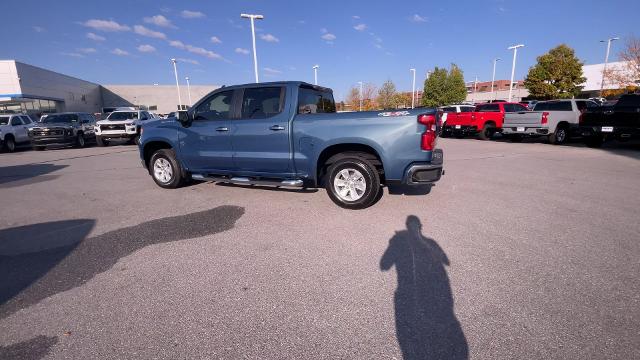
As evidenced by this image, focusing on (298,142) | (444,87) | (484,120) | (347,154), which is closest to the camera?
(347,154)

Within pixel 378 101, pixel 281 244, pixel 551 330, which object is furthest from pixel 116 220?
pixel 378 101

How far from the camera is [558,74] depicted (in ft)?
128

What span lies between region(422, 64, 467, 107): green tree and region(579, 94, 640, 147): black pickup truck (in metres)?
38.8

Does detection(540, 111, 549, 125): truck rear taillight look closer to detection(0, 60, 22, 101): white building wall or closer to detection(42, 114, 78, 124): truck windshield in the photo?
detection(42, 114, 78, 124): truck windshield

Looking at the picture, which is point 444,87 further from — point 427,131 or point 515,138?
point 427,131

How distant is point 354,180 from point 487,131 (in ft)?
48.1

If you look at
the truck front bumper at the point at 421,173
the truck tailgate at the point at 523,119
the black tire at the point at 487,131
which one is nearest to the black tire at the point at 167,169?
the truck front bumper at the point at 421,173

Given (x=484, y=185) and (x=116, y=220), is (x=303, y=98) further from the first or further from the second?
(x=484, y=185)

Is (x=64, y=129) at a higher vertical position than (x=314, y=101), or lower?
lower

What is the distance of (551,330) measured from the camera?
2316mm

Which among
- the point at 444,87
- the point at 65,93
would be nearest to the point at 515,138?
the point at 444,87

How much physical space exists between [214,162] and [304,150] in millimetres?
1975

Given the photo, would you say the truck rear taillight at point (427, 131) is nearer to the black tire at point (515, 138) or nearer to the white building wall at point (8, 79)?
the black tire at point (515, 138)

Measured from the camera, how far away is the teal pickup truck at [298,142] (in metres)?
4.68
